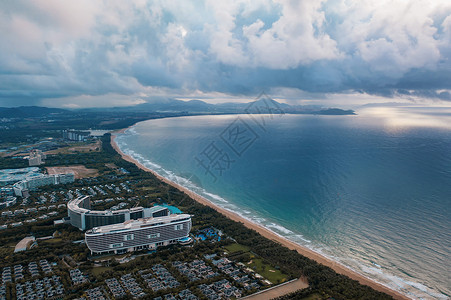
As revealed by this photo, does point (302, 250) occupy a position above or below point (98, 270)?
above

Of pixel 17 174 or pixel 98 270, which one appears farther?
pixel 17 174

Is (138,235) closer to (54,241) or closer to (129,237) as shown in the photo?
(129,237)

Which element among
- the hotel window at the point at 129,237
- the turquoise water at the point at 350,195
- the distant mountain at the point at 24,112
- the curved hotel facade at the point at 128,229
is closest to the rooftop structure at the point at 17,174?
the turquoise water at the point at 350,195

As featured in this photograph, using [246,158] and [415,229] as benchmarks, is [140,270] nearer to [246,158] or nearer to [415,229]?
[415,229]

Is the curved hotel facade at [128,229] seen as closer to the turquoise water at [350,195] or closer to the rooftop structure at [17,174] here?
the turquoise water at [350,195]

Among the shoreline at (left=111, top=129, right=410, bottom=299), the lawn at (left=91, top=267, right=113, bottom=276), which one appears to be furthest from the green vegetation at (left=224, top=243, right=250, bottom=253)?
the lawn at (left=91, top=267, right=113, bottom=276)

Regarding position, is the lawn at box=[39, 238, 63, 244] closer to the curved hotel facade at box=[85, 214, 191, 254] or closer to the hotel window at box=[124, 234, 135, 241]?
the curved hotel facade at box=[85, 214, 191, 254]

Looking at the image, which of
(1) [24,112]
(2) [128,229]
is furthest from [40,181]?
(1) [24,112]
